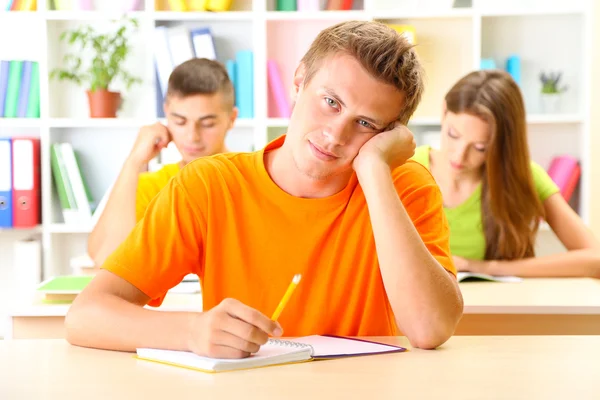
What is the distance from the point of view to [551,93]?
4223 millimetres

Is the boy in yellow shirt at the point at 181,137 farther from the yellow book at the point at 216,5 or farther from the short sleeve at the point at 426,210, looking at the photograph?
the short sleeve at the point at 426,210

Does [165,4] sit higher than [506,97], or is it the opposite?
[165,4]

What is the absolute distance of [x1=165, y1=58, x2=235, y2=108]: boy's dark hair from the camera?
10.1 ft

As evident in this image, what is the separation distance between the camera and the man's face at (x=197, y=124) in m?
3.04

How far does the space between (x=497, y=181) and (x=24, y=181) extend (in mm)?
2259

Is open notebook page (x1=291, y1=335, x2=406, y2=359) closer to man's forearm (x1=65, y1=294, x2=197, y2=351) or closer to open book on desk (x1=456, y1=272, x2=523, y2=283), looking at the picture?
man's forearm (x1=65, y1=294, x2=197, y2=351)

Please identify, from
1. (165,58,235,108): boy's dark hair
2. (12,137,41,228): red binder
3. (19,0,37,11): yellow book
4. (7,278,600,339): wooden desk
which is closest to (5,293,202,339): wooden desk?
(7,278,600,339): wooden desk

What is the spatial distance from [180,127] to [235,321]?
75.4 inches

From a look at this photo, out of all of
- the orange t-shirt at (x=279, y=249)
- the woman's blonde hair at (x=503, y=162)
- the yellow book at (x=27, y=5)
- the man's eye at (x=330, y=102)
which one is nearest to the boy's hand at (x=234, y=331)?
the orange t-shirt at (x=279, y=249)

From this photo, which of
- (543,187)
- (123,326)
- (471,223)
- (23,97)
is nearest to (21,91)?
(23,97)

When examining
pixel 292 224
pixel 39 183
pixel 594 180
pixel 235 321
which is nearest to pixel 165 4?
pixel 39 183

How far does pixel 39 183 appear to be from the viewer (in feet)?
14.0

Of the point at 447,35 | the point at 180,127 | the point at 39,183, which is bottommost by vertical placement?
the point at 39,183

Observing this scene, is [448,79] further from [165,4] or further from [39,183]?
[39,183]
